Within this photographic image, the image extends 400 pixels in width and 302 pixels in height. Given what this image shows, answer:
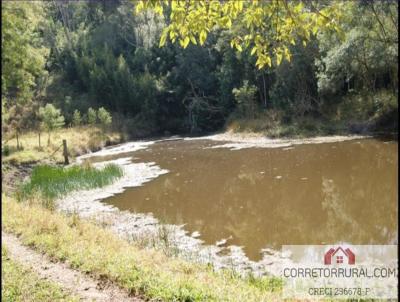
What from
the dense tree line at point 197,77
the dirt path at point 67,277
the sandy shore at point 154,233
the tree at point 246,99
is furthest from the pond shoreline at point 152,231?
the tree at point 246,99

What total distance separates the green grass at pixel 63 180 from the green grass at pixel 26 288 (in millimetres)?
8458

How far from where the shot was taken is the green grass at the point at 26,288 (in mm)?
5570

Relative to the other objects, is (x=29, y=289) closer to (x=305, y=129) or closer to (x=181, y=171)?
(x=181, y=171)

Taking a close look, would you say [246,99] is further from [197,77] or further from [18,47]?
[18,47]

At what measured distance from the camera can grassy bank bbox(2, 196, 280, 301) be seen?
5590 mm

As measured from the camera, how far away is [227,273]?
7172 millimetres

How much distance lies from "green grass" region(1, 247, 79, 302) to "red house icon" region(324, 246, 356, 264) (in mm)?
4691

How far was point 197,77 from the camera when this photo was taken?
39594 millimetres

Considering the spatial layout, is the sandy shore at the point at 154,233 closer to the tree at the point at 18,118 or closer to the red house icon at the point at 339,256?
the red house icon at the point at 339,256

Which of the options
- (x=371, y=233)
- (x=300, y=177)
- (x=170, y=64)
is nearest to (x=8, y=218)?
(x=371, y=233)

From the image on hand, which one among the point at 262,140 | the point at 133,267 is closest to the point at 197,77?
the point at 262,140

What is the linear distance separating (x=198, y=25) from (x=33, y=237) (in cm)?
677

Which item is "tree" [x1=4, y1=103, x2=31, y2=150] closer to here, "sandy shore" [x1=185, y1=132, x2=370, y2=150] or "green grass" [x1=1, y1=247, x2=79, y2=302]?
"sandy shore" [x1=185, y1=132, x2=370, y2=150]

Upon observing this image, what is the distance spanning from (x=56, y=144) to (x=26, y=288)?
22213mm
